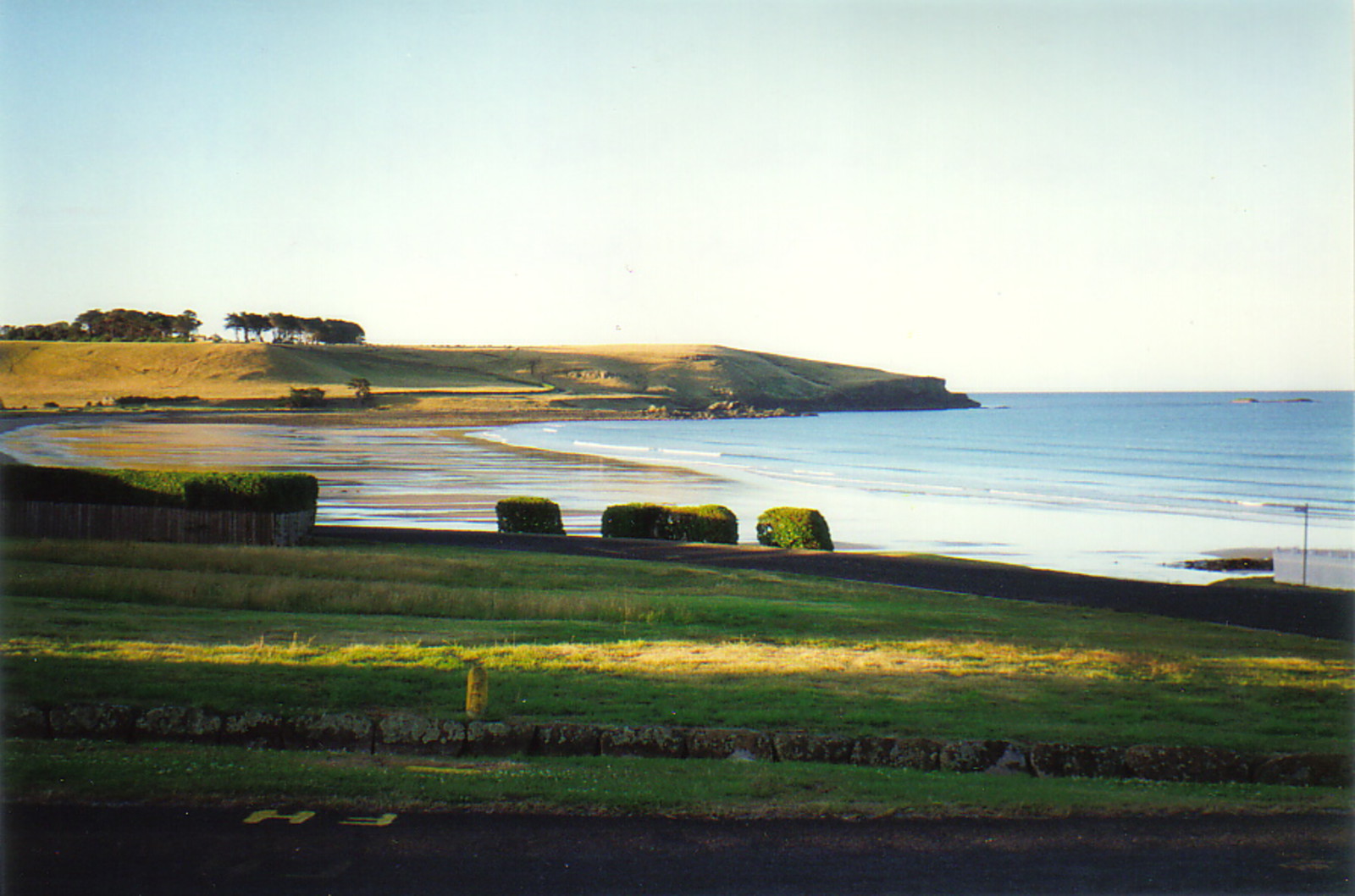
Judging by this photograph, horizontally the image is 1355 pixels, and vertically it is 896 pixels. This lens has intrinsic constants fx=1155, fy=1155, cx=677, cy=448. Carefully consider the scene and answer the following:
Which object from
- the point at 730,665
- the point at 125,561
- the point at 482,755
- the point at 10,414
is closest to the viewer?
the point at 482,755

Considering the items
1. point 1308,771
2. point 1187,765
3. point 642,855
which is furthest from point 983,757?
point 642,855

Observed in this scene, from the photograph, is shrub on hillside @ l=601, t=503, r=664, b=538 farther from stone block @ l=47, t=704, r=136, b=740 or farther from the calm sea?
stone block @ l=47, t=704, r=136, b=740

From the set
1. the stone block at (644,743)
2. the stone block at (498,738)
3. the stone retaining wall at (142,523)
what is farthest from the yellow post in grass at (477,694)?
the stone retaining wall at (142,523)

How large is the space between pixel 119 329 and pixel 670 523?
517 feet

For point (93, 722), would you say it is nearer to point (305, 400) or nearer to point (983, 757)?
point (983, 757)

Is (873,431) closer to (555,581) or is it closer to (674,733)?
(555,581)

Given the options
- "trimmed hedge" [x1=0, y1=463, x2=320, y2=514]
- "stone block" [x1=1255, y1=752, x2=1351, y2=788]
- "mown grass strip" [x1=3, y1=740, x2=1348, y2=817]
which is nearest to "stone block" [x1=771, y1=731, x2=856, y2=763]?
"mown grass strip" [x1=3, y1=740, x2=1348, y2=817]

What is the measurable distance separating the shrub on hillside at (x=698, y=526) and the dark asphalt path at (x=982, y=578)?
1.43 meters

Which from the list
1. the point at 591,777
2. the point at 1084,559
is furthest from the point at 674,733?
the point at 1084,559

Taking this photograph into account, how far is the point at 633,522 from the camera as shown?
28.3m

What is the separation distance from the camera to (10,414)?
Answer: 96125 millimetres

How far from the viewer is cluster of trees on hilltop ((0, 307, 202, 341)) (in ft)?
498

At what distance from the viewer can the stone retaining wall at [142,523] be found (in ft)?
74.0

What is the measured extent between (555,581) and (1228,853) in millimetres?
13902
